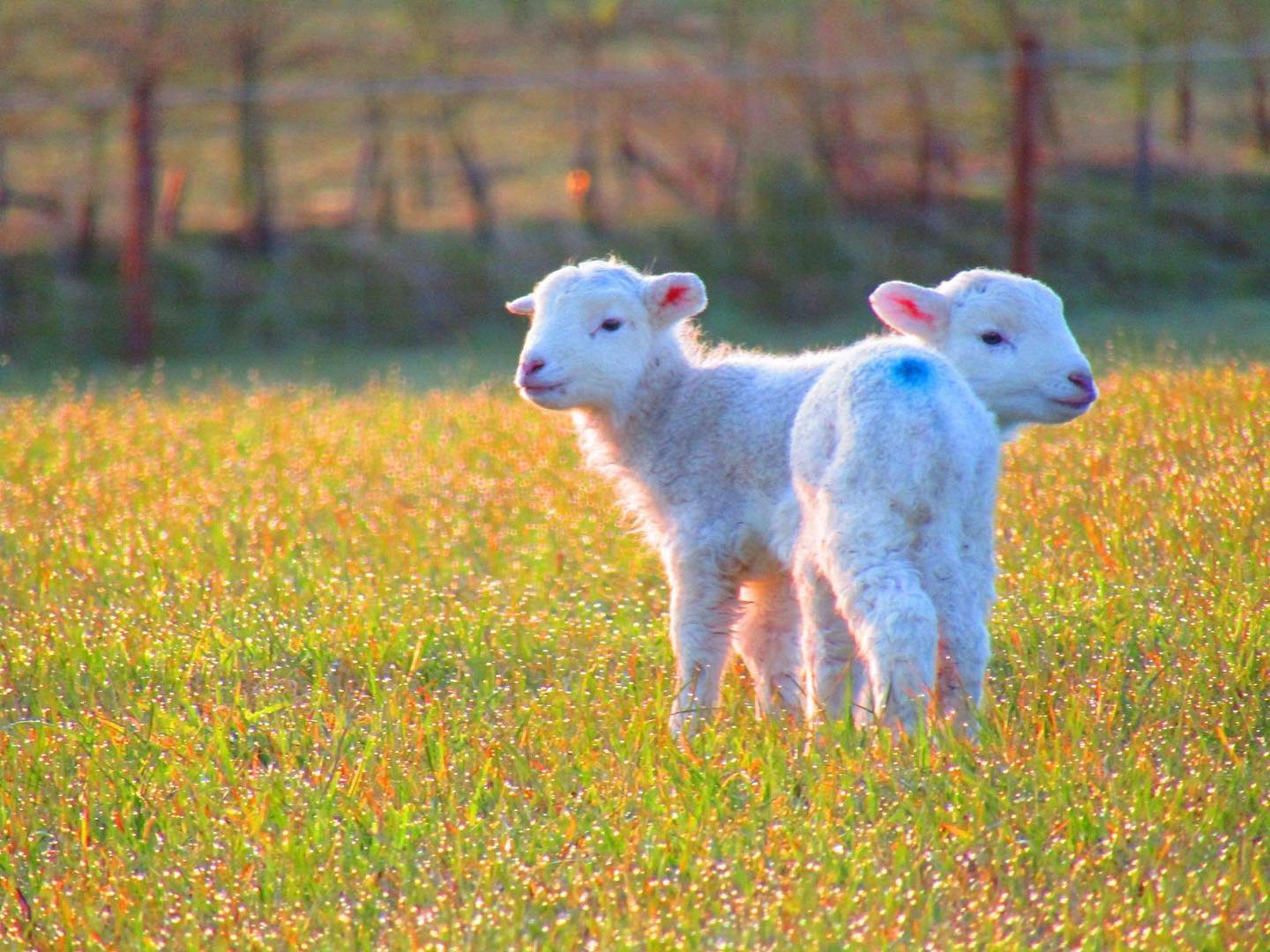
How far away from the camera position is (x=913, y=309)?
13.5 feet

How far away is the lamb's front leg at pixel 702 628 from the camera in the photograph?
3.97 metres

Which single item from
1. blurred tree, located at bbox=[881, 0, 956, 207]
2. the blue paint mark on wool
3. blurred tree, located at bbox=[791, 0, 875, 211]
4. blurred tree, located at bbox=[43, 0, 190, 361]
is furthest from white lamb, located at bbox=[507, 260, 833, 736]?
blurred tree, located at bbox=[881, 0, 956, 207]

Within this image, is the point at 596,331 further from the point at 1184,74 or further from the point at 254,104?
the point at 1184,74

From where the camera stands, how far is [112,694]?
14.2 feet

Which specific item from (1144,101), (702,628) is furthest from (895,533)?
(1144,101)

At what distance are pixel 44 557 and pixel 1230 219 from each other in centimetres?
1322

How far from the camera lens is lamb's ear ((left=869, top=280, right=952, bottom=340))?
4.05 meters

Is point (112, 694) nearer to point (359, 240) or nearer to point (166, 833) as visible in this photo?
point (166, 833)

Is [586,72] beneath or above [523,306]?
beneath

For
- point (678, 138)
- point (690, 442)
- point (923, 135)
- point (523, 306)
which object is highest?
point (523, 306)

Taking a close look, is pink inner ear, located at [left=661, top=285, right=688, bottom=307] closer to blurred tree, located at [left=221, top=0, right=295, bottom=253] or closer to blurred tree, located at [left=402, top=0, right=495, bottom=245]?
blurred tree, located at [left=402, top=0, right=495, bottom=245]

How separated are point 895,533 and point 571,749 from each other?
0.94 m

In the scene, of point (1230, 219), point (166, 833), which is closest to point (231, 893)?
point (166, 833)

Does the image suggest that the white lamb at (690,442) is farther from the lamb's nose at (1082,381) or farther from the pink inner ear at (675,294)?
the lamb's nose at (1082,381)
